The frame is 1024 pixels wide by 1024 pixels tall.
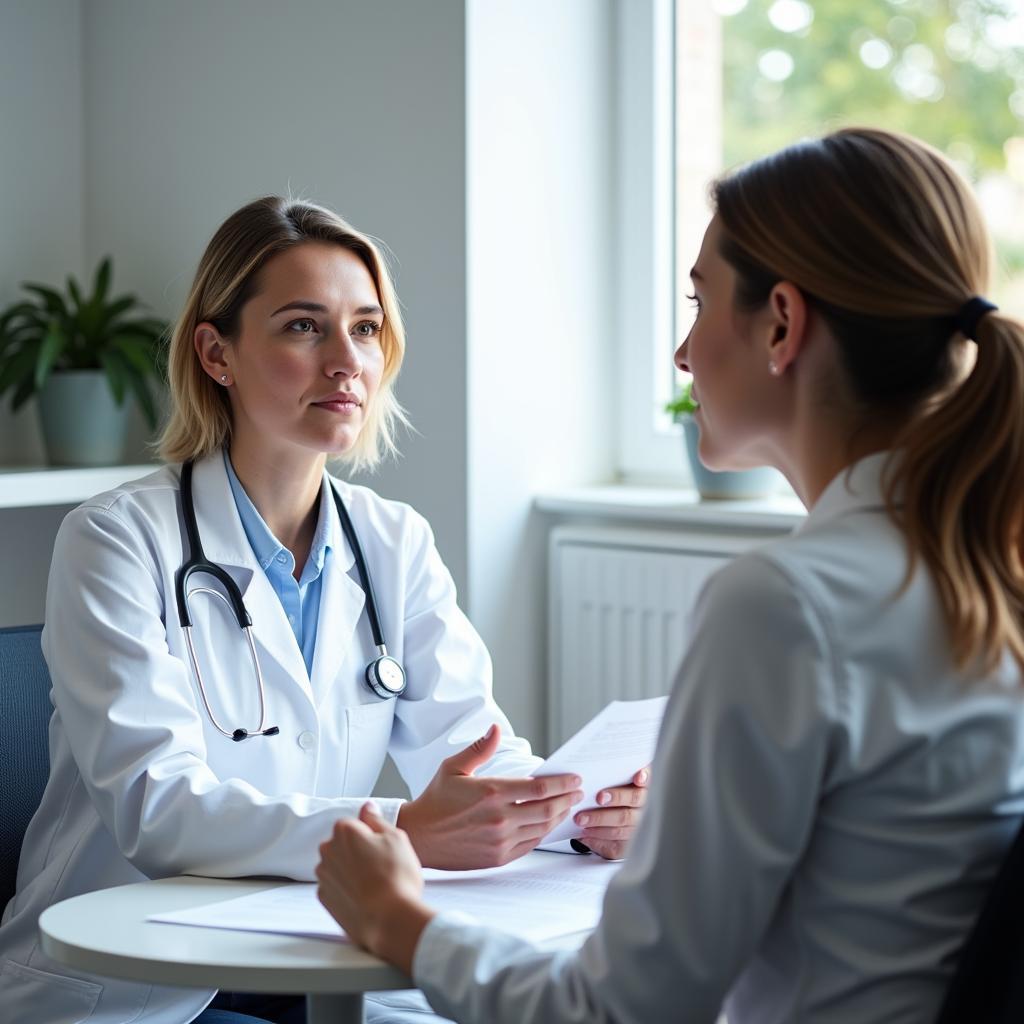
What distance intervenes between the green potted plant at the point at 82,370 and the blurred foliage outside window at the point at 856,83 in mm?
1103

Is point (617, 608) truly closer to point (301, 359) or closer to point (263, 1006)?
point (301, 359)

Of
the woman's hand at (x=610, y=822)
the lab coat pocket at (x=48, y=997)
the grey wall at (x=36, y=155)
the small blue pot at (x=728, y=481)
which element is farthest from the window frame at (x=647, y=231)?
the lab coat pocket at (x=48, y=997)

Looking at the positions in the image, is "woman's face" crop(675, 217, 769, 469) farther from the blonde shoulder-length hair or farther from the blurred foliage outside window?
the blurred foliage outside window

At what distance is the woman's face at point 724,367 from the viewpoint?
43.3 inches

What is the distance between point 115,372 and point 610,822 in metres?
1.69

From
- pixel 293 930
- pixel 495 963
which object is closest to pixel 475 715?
pixel 293 930

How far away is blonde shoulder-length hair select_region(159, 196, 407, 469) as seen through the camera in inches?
73.5

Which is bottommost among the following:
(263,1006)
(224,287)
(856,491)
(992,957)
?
(263,1006)

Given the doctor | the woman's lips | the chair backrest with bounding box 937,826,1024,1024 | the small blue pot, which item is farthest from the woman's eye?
the chair backrest with bounding box 937,826,1024,1024

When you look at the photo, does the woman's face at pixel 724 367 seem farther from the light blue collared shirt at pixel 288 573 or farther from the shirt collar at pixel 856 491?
the light blue collared shirt at pixel 288 573

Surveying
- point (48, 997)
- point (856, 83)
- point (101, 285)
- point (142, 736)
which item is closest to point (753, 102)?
point (856, 83)

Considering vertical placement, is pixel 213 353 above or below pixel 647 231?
below

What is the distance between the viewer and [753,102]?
9.29 feet

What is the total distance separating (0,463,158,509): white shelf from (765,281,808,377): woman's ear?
1732mm
